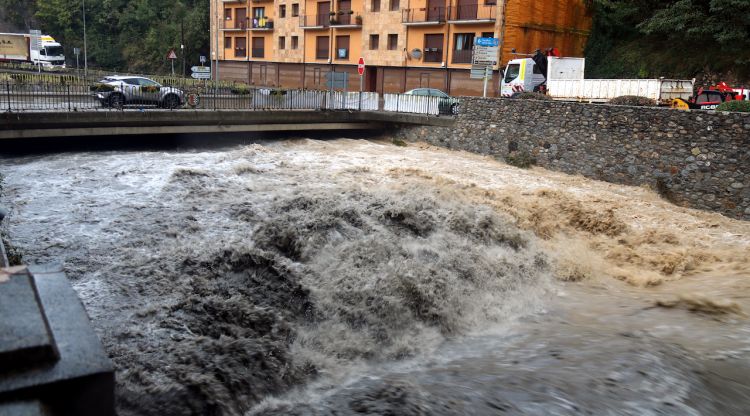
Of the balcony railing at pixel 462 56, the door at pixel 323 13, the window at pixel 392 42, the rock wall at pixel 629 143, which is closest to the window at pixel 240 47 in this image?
the door at pixel 323 13

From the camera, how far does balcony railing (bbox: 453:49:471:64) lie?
112 ft

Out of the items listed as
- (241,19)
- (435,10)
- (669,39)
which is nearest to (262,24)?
(241,19)

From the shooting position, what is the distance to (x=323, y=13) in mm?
43312

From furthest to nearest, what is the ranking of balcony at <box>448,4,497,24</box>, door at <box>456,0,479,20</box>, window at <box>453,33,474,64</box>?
window at <box>453,33,474,64</box> < door at <box>456,0,479,20</box> < balcony at <box>448,4,497,24</box>

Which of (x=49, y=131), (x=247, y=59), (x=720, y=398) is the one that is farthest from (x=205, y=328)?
(x=247, y=59)

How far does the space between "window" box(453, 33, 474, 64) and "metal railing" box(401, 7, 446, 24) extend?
1.39 m

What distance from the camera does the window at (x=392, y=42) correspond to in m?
38.5

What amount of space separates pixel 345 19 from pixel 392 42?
15.0 feet

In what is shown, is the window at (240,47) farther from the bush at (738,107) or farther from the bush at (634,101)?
the bush at (738,107)

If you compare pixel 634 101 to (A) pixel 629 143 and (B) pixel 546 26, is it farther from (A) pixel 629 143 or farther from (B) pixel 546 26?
(B) pixel 546 26

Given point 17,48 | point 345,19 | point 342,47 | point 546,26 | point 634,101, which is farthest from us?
point 17,48

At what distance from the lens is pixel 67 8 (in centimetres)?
6700

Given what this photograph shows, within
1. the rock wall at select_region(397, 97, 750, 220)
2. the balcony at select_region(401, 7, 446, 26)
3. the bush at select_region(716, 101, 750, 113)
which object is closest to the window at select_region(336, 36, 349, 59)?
the balcony at select_region(401, 7, 446, 26)

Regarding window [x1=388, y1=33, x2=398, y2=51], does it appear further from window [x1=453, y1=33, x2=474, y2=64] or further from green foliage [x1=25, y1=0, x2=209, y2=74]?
green foliage [x1=25, y1=0, x2=209, y2=74]
